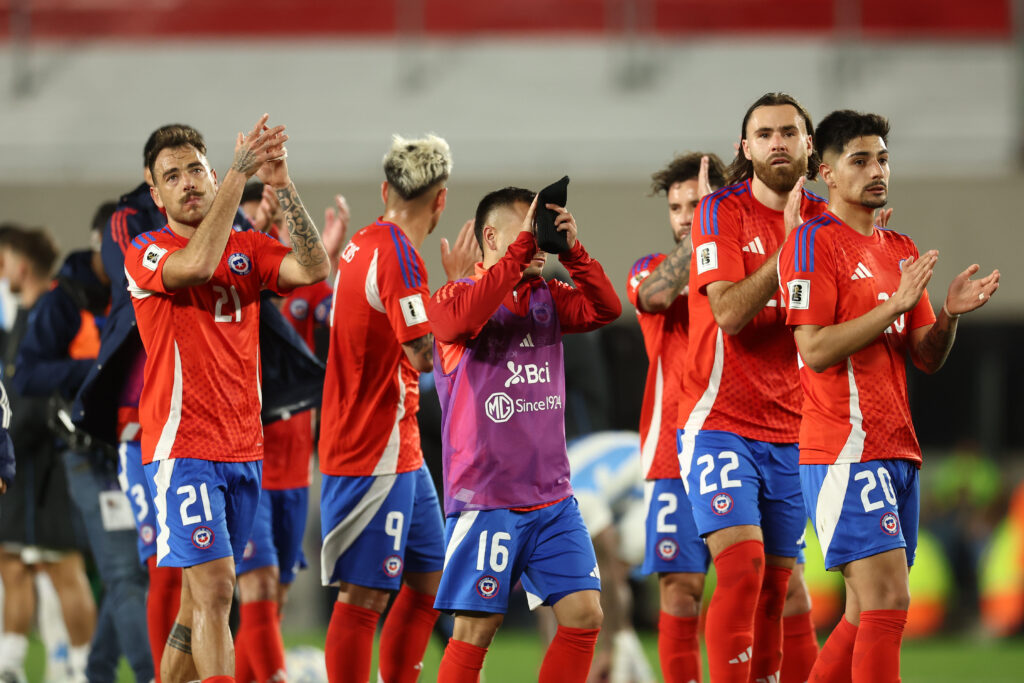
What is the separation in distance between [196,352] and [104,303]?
73.4 inches

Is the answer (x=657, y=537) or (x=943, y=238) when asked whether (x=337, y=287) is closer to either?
(x=657, y=537)

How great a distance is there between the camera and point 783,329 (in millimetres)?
5469

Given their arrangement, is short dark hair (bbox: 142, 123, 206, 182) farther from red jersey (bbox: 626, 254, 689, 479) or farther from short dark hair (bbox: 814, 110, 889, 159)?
short dark hair (bbox: 814, 110, 889, 159)

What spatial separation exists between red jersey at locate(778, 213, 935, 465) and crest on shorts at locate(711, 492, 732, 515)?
1.24ft

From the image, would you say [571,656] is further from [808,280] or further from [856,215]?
[856,215]

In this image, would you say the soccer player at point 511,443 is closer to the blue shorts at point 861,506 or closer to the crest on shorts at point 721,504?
the crest on shorts at point 721,504

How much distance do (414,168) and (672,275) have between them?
1268mm

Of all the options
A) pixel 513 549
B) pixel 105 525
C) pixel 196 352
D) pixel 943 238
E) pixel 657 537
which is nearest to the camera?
pixel 513 549

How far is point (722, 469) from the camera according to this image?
524cm

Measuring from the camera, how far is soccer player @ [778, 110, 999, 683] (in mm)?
4691

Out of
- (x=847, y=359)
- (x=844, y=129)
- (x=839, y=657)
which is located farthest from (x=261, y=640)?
(x=844, y=129)

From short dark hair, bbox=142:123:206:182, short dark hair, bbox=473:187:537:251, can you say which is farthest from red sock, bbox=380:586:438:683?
short dark hair, bbox=142:123:206:182

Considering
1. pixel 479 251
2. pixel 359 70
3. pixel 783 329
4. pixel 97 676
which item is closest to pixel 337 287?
pixel 479 251

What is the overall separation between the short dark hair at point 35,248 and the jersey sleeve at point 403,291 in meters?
3.26
